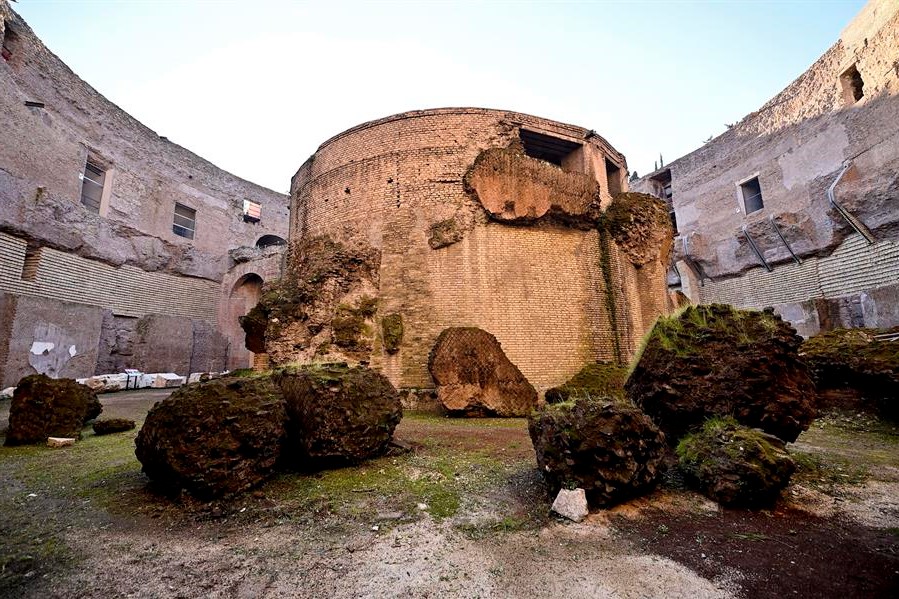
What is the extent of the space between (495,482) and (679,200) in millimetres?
21208

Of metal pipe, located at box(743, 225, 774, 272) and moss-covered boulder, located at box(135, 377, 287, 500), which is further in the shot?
metal pipe, located at box(743, 225, 774, 272)

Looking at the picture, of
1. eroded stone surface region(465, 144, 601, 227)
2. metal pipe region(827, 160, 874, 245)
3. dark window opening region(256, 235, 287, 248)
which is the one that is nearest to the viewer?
eroded stone surface region(465, 144, 601, 227)

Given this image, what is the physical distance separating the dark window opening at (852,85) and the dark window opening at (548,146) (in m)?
10.7

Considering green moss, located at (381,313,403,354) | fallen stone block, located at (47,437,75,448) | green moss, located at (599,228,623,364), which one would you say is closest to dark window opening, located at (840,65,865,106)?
green moss, located at (599,228,623,364)

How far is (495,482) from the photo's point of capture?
371 cm

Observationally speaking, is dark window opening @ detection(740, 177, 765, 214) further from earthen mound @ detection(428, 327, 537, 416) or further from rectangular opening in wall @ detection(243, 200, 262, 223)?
rectangular opening in wall @ detection(243, 200, 262, 223)

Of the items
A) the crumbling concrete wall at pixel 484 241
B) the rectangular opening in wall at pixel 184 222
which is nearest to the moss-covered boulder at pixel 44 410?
the crumbling concrete wall at pixel 484 241

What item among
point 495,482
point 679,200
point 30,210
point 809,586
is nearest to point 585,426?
point 495,482

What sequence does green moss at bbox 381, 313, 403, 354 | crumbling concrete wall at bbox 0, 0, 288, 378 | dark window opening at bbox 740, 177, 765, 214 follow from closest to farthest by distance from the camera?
green moss at bbox 381, 313, 403, 354 < crumbling concrete wall at bbox 0, 0, 288, 378 < dark window opening at bbox 740, 177, 765, 214

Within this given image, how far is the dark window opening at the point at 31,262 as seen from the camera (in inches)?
475

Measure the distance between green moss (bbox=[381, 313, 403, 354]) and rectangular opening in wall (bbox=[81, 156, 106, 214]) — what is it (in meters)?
13.6

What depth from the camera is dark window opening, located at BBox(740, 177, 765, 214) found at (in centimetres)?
1703

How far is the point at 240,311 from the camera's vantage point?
63.7ft

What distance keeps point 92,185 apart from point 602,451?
2004 cm
